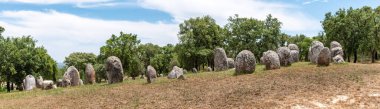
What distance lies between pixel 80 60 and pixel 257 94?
78.9 meters

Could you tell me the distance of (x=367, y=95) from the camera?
2078cm

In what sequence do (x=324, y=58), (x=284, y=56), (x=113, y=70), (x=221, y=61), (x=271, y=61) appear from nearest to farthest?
(x=324, y=58)
(x=271, y=61)
(x=113, y=70)
(x=284, y=56)
(x=221, y=61)

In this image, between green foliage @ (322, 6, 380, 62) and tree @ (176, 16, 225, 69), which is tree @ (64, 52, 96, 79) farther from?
green foliage @ (322, 6, 380, 62)

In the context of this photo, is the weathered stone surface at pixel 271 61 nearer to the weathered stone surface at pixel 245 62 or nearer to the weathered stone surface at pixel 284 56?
the weathered stone surface at pixel 245 62

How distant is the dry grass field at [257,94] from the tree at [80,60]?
229 ft

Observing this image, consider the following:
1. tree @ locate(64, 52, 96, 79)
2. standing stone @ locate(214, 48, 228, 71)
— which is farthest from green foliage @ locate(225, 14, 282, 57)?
tree @ locate(64, 52, 96, 79)

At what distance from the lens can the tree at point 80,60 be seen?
316ft

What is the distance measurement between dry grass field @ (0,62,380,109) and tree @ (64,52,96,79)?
229 ft

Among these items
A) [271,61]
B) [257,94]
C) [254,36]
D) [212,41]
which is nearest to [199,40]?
[212,41]

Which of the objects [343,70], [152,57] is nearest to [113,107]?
[343,70]

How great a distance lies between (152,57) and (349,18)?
4865 cm

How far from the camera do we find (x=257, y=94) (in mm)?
22422

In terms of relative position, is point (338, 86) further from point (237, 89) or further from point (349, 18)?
point (349, 18)

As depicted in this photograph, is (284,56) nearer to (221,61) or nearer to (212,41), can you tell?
(221,61)
